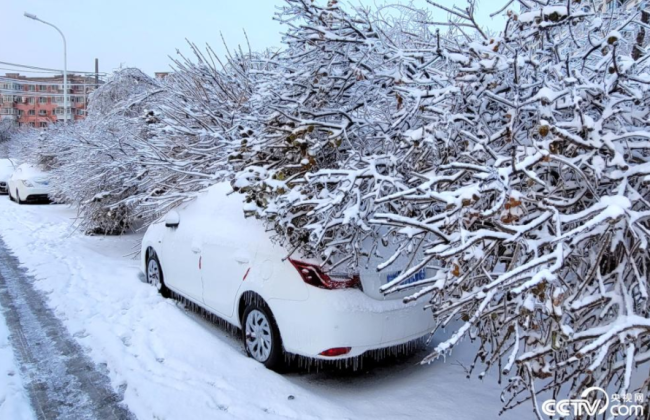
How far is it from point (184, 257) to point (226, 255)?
3.33ft

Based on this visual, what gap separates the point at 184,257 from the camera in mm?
5215

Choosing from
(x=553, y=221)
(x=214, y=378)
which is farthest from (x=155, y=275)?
(x=553, y=221)

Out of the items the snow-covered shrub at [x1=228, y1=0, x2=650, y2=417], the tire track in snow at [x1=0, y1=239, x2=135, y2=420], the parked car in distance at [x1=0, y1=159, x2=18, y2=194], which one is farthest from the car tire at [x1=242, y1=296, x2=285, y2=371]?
the parked car in distance at [x1=0, y1=159, x2=18, y2=194]

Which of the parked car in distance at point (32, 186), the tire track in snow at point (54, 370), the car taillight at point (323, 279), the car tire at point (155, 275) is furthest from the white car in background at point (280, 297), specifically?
the parked car in distance at point (32, 186)

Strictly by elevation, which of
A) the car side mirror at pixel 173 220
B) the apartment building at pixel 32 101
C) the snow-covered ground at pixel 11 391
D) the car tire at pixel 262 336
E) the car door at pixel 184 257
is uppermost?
the apartment building at pixel 32 101

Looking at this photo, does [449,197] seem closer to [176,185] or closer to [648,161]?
[648,161]

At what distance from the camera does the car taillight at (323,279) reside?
358cm

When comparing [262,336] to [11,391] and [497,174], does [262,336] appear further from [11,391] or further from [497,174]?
[497,174]

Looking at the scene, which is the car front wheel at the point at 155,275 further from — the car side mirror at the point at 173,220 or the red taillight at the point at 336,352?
the red taillight at the point at 336,352

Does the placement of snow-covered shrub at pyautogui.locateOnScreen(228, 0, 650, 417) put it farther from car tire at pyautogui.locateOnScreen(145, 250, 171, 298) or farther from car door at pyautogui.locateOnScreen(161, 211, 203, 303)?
car tire at pyautogui.locateOnScreen(145, 250, 171, 298)

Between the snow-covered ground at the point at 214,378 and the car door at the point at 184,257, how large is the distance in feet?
0.97

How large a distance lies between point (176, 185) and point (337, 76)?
3847mm

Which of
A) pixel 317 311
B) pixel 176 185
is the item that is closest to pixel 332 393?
pixel 317 311

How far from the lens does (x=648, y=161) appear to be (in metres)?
2.16
